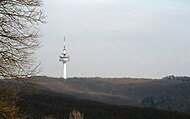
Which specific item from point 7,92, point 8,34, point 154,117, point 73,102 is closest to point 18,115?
point 7,92

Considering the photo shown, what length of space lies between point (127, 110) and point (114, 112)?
6308 mm

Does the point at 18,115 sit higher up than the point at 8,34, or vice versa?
the point at 8,34

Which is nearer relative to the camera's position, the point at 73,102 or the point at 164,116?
the point at 164,116

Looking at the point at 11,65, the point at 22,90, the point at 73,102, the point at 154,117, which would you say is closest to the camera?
the point at 11,65

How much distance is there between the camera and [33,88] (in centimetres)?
1093

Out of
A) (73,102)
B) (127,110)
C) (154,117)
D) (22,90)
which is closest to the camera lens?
(22,90)

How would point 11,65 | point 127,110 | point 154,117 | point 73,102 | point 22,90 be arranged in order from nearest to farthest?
point 11,65, point 22,90, point 154,117, point 127,110, point 73,102

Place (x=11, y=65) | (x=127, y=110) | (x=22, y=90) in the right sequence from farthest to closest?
(x=127, y=110) < (x=22, y=90) < (x=11, y=65)

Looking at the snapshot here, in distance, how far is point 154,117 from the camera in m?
143

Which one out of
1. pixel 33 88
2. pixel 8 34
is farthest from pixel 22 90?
pixel 8 34

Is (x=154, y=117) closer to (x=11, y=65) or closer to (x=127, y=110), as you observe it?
(x=127, y=110)

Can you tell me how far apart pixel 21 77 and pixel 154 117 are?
5312 inches

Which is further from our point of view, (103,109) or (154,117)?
(103,109)

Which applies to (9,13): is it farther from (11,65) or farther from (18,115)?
(18,115)
